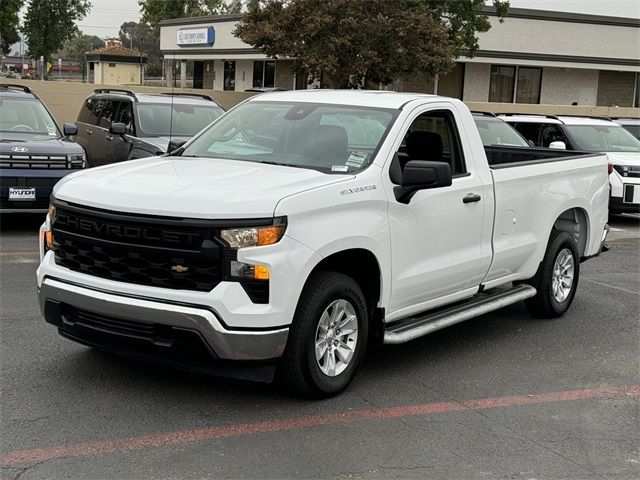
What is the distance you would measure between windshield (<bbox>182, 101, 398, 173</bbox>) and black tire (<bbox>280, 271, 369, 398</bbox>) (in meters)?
0.84

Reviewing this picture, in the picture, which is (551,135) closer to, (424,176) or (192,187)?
(424,176)

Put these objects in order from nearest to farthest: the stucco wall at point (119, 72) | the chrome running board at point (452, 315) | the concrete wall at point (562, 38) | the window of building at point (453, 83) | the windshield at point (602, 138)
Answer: the chrome running board at point (452, 315) → the windshield at point (602, 138) → the concrete wall at point (562, 38) → the window of building at point (453, 83) → the stucco wall at point (119, 72)

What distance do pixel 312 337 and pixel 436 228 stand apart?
1437mm

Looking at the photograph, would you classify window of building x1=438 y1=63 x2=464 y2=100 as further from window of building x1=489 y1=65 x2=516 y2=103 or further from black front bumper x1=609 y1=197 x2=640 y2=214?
black front bumper x1=609 y1=197 x2=640 y2=214

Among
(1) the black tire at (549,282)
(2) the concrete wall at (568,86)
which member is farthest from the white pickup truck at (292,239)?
(2) the concrete wall at (568,86)

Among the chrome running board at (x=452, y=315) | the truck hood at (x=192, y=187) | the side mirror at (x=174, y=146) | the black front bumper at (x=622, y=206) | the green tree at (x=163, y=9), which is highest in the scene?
the green tree at (x=163, y=9)

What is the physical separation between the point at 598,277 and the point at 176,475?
7105mm

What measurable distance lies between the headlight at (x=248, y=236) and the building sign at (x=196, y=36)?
4088cm

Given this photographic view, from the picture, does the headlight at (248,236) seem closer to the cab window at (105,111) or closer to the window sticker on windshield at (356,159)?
the window sticker on windshield at (356,159)

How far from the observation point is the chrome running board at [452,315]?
18.2ft

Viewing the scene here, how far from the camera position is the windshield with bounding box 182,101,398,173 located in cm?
558

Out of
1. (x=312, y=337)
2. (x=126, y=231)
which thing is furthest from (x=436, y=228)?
(x=126, y=231)

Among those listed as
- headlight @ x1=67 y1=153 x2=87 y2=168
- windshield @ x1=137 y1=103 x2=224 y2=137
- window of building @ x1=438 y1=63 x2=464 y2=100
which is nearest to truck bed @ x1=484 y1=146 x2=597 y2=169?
headlight @ x1=67 y1=153 x2=87 y2=168

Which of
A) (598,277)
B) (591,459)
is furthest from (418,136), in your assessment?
(598,277)
